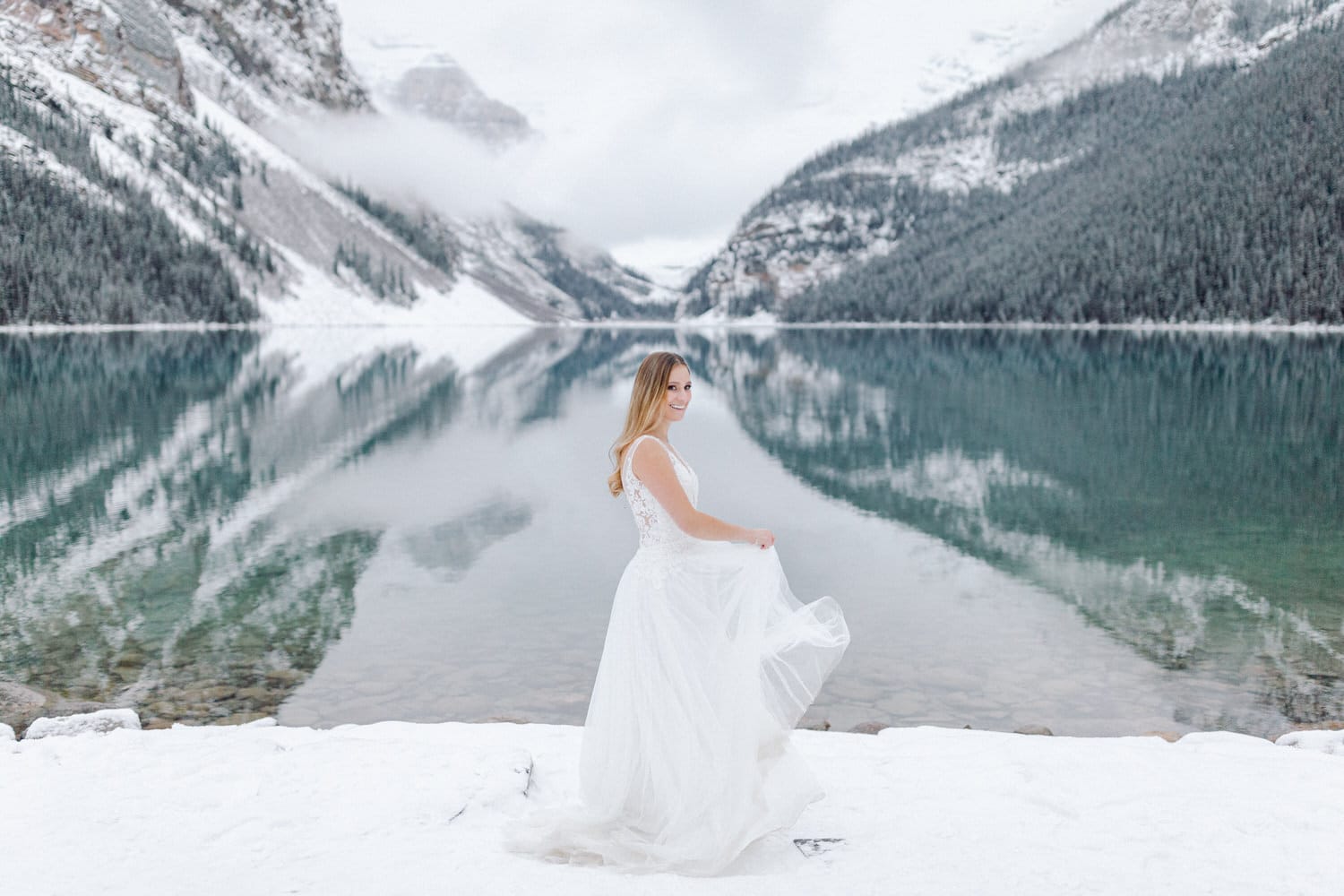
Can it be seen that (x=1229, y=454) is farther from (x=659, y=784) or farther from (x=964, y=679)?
(x=659, y=784)

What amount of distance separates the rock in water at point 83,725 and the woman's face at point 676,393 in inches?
204

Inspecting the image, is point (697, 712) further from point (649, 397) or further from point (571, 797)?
point (649, 397)

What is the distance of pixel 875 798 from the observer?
648 centimetres

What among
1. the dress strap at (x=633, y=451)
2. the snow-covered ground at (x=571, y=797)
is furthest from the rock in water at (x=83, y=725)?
the dress strap at (x=633, y=451)

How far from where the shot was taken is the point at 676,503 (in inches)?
216

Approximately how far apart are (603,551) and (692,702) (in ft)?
39.4

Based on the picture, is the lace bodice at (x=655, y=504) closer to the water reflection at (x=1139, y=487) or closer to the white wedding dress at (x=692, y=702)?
the white wedding dress at (x=692, y=702)

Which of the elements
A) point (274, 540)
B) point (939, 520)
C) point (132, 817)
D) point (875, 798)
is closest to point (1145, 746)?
point (875, 798)

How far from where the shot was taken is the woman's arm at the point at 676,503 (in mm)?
5445

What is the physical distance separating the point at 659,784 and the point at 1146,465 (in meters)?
23.4

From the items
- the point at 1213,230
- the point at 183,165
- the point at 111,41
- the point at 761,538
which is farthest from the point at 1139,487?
the point at 111,41

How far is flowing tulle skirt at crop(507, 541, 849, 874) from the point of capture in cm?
557

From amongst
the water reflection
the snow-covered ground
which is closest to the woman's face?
the snow-covered ground

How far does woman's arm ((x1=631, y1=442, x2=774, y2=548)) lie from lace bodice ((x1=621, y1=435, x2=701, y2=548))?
6cm
